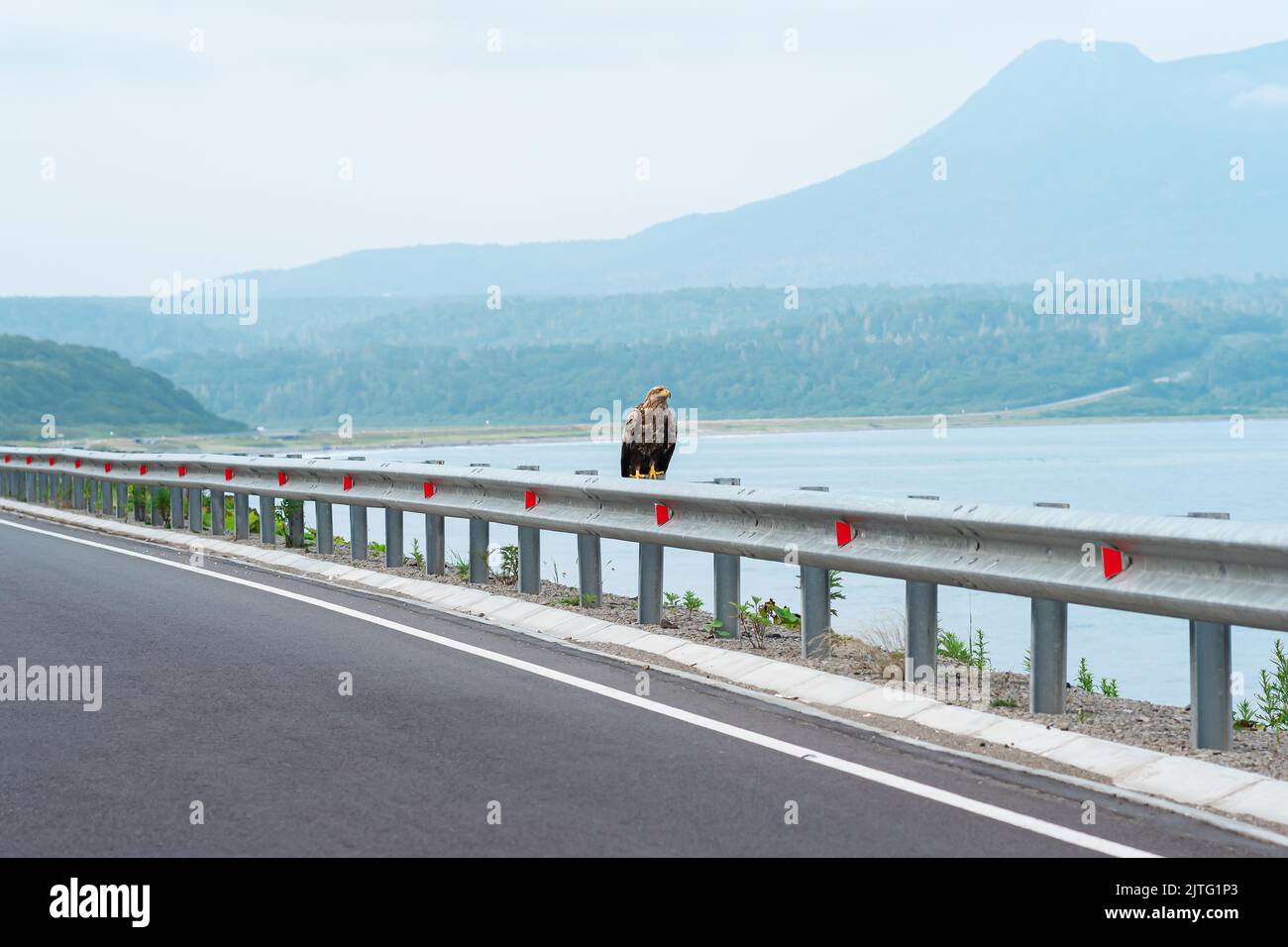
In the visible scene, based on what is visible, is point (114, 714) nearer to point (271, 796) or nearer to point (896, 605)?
point (271, 796)

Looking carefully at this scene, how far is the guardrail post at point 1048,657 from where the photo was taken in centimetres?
842

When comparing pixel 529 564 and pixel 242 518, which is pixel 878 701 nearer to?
pixel 529 564

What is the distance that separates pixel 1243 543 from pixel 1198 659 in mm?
654

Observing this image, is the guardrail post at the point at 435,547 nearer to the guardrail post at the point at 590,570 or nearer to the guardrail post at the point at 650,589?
the guardrail post at the point at 590,570

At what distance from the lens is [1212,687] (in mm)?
7562

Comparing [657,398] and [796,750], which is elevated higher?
[657,398]

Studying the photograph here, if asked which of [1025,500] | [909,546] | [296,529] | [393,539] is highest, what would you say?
[909,546]

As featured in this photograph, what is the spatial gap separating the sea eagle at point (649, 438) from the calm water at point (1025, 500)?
5.05 ft

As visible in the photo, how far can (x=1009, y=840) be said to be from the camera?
20.1 ft

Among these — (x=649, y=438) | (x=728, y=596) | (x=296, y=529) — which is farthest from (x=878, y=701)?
(x=296, y=529)

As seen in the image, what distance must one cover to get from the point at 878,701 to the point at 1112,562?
4.82 feet

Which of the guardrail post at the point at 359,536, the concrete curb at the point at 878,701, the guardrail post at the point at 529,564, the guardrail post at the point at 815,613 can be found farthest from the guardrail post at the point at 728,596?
the guardrail post at the point at 359,536

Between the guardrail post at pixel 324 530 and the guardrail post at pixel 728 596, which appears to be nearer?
the guardrail post at pixel 728 596
